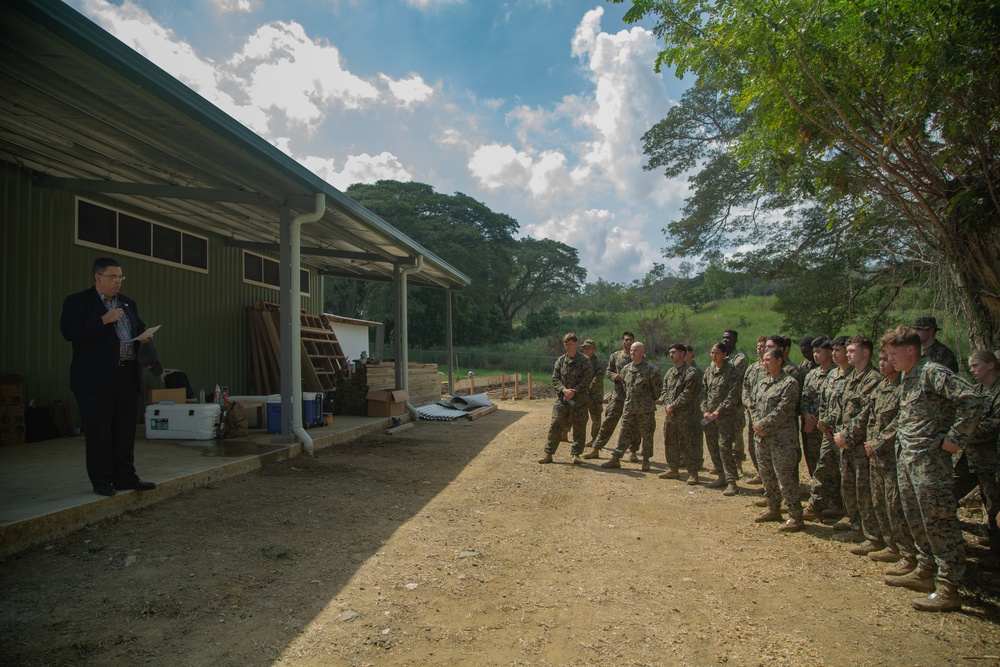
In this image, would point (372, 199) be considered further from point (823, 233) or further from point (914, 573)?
point (914, 573)

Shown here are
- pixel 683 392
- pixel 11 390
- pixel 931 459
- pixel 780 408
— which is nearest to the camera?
pixel 931 459

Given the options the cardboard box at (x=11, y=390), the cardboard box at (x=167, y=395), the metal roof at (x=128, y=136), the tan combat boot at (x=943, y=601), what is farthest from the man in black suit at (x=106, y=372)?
the tan combat boot at (x=943, y=601)

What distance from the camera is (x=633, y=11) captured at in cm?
533

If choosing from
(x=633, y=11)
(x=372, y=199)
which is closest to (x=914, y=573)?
(x=633, y=11)

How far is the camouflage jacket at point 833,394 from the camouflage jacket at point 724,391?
158 centimetres

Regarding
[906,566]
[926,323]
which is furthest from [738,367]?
[906,566]

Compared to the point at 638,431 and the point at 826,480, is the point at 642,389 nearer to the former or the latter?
the point at 638,431

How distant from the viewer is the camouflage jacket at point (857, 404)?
453cm

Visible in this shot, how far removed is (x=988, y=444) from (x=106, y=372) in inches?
254

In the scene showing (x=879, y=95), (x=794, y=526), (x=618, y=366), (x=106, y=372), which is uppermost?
(x=879, y=95)

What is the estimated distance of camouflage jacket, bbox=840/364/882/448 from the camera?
453cm

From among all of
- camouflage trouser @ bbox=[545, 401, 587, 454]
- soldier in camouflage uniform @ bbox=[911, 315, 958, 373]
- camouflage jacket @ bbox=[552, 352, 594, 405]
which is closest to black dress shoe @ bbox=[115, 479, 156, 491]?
camouflage trouser @ bbox=[545, 401, 587, 454]

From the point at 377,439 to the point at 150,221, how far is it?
491cm

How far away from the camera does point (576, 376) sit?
8445 millimetres
